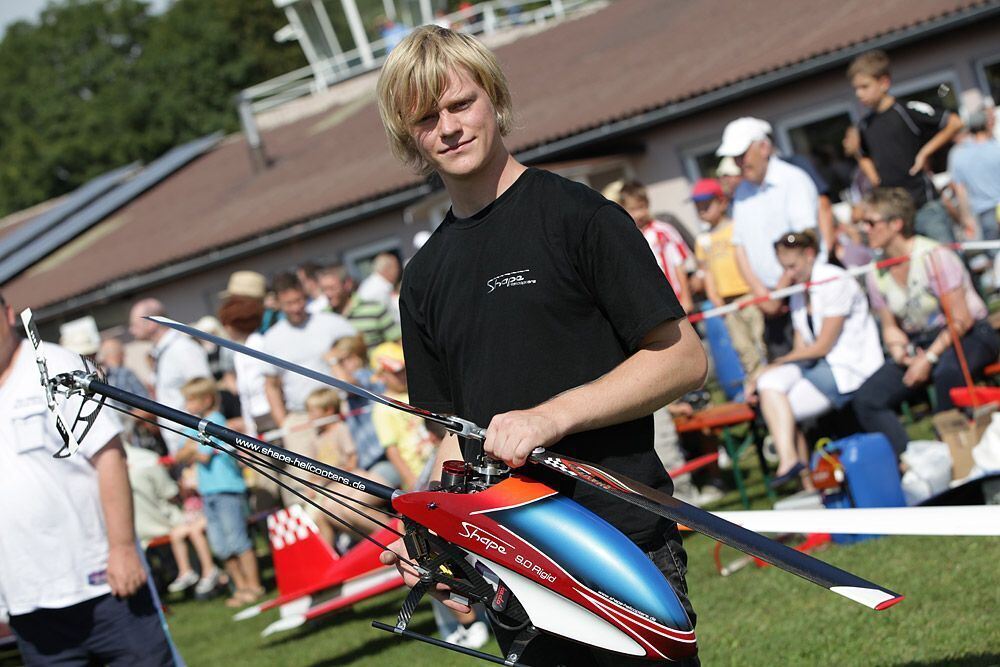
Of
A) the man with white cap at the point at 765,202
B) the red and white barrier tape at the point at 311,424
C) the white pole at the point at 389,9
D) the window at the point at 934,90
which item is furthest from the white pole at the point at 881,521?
the white pole at the point at 389,9

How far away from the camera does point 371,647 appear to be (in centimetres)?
772

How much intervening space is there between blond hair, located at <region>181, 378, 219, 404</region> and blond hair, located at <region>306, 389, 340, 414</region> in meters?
1.01

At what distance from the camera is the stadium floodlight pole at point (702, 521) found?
2.53 m

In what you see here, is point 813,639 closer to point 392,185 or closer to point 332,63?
point 392,185

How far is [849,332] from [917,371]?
0.50m

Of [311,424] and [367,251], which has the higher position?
[367,251]

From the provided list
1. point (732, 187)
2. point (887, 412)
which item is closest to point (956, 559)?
point (887, 412)

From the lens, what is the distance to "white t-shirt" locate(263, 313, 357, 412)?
33.3 ft

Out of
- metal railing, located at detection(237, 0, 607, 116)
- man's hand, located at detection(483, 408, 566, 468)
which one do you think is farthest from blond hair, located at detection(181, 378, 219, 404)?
metal railing, located at detection(237, 0, 607, 116)

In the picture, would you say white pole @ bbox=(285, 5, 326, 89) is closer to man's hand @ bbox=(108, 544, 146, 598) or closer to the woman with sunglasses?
the woman with sunglasses

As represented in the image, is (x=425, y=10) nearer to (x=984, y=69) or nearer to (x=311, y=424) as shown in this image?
(x=984, y=69)

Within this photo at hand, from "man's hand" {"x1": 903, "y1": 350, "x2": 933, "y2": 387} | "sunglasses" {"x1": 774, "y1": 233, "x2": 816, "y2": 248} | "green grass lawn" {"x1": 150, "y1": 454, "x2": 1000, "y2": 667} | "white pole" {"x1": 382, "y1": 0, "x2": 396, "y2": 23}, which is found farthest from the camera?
"white pole" {"x1": 382, "y1": 0, "x2": 396, "y2": 23}

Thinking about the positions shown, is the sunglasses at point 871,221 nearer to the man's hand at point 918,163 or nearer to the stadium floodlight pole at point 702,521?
the man's hand at point 918,163

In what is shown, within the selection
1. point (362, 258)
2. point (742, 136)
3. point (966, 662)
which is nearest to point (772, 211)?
point (742, 136)
